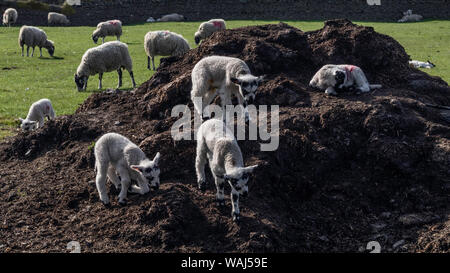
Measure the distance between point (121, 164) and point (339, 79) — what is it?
4679mm

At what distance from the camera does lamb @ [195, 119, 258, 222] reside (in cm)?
786

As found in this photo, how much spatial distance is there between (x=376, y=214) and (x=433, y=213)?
0.92 metres

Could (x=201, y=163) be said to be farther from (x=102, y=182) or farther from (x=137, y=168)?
(x=102, y=182)

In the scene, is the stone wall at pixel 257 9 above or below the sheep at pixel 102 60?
above

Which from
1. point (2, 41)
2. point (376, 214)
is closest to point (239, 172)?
point (376, 214)

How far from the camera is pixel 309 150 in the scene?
32.1 ft

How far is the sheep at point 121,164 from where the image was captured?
902 cm

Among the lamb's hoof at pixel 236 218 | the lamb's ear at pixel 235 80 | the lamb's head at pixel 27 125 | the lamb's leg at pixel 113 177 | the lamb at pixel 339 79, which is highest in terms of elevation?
the lamb's ear at pixel 235 80

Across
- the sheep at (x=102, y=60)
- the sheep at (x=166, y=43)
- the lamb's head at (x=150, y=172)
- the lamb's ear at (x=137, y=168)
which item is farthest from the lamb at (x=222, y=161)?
the sheep at (x=166, y=43)

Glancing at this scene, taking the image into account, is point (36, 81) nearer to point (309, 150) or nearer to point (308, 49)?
point (308, 49)

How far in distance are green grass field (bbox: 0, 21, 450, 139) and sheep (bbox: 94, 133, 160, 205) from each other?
6885 millimetres

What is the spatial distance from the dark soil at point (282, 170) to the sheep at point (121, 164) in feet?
0.74

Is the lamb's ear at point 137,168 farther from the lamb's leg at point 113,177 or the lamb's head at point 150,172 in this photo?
the lamb's leg at point 113,177

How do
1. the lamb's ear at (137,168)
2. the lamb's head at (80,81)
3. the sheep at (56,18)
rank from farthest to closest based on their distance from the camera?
the sheep at (56,18) < the lamb's head at (80,81) < the lamb's ear at (137,168)
